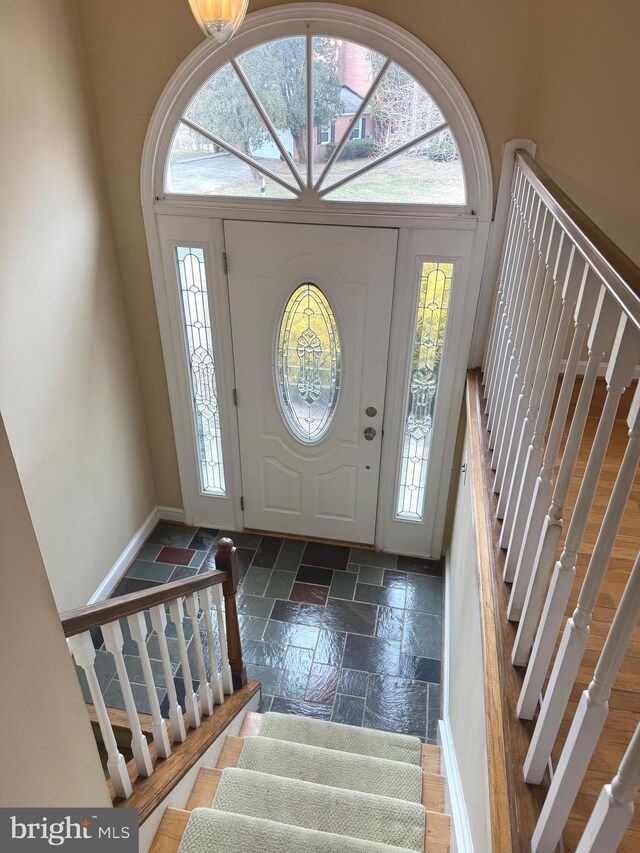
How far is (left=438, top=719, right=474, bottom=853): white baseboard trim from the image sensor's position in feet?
5.96

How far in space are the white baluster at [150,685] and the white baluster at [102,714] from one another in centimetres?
13

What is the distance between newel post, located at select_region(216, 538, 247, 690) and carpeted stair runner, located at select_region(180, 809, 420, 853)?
73 cm

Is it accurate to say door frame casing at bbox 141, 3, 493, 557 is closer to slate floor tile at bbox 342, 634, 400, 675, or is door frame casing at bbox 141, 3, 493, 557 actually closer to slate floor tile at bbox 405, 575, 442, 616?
slate floor tile at bbox 405, 575, 442, 616

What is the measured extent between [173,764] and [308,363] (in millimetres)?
2192

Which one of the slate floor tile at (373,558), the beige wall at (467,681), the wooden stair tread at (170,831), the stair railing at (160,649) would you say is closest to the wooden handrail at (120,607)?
the stair railing at (160,649)

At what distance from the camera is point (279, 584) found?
12.3ft

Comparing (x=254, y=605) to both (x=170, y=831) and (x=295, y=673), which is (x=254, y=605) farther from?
(x=170, y=831)

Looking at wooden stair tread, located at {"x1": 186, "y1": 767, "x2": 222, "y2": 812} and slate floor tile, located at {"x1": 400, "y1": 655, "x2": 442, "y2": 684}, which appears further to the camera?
slate floor tile, located at {"x1": 400, "y1": 655, "x2": 442, "y2": 684}

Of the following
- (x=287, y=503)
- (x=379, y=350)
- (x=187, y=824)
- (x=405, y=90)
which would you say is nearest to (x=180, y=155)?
(x=405, y=90)

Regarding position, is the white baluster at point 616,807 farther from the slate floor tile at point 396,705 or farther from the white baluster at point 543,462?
the slate floor tile at point 396,705

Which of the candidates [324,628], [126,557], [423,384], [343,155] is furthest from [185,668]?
[343,155]

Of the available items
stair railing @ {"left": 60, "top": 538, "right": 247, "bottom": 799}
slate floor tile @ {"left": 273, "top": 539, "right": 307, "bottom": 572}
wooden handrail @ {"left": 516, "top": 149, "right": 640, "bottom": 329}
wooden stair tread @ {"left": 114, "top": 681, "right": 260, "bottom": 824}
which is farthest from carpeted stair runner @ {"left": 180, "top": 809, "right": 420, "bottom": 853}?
slate floor tile @ {"left": 273, "top": 539, "right": 307, "bottom": 572}

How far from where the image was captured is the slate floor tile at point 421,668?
3.23 metres

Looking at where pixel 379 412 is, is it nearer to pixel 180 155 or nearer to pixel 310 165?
pixel 310 165
